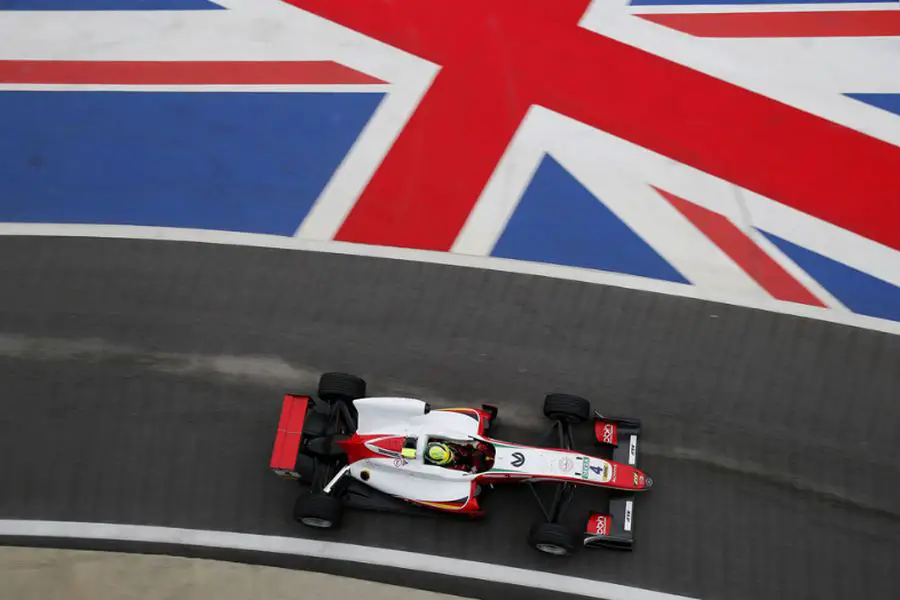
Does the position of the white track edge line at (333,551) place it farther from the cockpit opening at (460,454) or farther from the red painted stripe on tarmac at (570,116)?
the red painted stripe on tarmac at (570,116)

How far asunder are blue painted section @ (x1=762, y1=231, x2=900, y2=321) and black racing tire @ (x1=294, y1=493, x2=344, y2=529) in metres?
5.66

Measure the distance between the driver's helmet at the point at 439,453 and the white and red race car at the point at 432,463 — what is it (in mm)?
48

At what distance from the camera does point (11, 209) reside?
405 inches

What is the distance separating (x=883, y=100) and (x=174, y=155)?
8.72 meters

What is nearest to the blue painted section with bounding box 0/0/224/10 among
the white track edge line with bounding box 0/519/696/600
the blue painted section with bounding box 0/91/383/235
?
the blue painted section with bounding box 0/91/383/235

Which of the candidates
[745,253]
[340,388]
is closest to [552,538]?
[340,388]

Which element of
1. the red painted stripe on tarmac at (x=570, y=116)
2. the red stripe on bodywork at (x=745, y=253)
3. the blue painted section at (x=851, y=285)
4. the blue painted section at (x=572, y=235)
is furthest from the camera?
the red painted stripe on tarmac at (x=570, y=116)

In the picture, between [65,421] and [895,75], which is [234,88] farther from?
[895,75]

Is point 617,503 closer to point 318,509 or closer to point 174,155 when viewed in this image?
point 318,509

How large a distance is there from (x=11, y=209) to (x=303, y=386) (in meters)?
4.50

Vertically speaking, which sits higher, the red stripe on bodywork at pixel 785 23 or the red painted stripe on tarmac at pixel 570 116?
the red stripe on bodywork at pixel 785 23

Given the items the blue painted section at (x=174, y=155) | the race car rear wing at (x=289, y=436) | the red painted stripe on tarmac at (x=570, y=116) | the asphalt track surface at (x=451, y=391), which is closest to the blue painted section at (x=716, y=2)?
the red painted stripe on tarmac at (x=570, y=116)

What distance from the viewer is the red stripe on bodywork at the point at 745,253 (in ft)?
30.2

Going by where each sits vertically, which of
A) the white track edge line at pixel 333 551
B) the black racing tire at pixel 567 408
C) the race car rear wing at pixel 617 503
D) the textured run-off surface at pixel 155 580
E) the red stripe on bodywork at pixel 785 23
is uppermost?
the red stripe on bodywork at pixel 785 23
